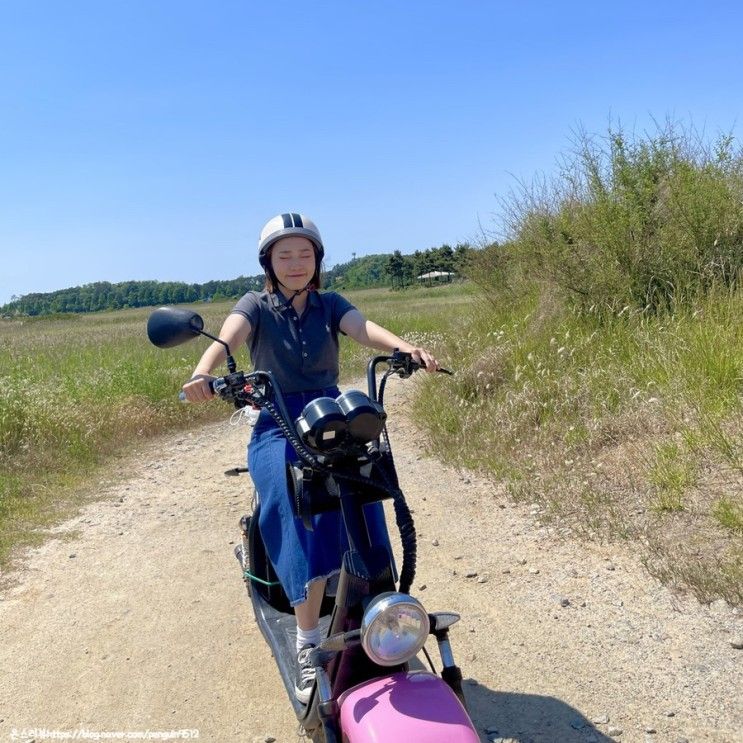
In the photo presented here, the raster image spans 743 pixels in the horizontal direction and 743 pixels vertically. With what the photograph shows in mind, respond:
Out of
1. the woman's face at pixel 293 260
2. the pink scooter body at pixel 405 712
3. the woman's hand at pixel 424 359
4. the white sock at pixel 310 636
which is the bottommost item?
the white sock at pixel 310 636

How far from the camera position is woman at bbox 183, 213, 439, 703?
2.88 m

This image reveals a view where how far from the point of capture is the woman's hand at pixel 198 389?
2672 millimetres

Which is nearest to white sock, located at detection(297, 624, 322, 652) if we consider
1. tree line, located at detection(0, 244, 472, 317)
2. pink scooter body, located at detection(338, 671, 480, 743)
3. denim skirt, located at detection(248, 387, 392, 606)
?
denim skirt, located at detection(248, 387, 392, 606)

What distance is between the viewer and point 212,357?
308 centimetres

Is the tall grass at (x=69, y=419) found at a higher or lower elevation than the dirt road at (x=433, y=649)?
higher

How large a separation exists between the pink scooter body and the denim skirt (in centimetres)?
53

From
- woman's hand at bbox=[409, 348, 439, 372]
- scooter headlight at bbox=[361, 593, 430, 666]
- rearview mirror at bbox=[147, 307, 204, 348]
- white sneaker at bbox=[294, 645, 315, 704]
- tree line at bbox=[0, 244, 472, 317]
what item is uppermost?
tree line at bbox=[0, 244, 472, 317]

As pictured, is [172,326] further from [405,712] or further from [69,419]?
[69,419]

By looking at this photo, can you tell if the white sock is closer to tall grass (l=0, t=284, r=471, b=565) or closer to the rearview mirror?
the rearview mirror

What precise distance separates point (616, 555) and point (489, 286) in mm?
6686

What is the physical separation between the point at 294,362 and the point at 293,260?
47 cm

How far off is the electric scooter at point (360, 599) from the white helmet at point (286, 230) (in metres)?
0.68

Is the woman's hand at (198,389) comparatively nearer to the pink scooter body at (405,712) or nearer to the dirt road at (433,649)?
the pink scooter body at (405,712)

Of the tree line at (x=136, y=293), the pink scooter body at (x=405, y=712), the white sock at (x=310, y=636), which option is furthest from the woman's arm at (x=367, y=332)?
the tree line at (x=136, y=293)
